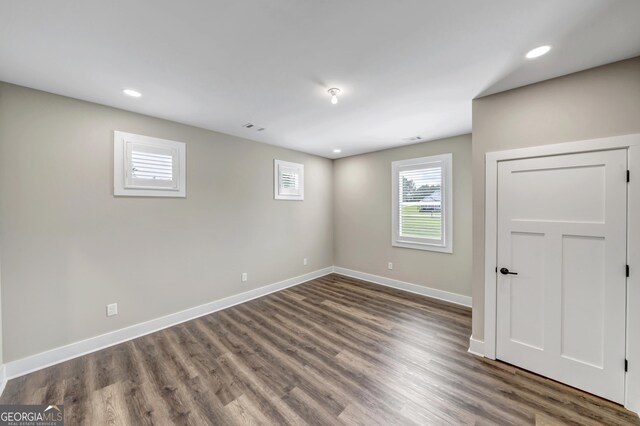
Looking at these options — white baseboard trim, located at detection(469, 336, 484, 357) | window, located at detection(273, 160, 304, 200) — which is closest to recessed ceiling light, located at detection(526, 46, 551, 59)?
white baseboard trim, located at detection(469, 336, 484, 357)

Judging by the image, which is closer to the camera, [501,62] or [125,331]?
[501,62]

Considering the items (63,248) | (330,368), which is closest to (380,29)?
(330,368)

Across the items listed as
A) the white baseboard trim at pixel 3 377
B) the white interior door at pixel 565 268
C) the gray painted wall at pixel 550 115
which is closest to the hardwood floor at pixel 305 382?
the white baseboard trim at pixel 3 377

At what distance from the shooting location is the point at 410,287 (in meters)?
4.30

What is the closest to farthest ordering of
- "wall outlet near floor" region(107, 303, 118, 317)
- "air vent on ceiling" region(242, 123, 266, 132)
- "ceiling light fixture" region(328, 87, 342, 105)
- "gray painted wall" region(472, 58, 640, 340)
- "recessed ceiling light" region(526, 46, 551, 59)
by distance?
"recessed ceiling light" region(526, 46, 551, 59) → "gray painted wall" region(472, 58, 640, 340) → "ceiling light fixture" region(328, 87, 342, 105) → "wall outlet near floor" region(107, 303, 118, 317) → "air vent on ceiling" region(242, 123, 266, 132)

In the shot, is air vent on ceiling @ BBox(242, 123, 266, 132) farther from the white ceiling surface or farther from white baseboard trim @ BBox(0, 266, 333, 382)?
white baseboard trim @ BBox(0, 266, 333, 382)

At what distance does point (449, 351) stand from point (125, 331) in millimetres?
3652

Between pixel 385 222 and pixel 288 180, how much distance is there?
2095 mm

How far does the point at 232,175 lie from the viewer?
3.76 metres

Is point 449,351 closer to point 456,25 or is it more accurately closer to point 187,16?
point 456,25

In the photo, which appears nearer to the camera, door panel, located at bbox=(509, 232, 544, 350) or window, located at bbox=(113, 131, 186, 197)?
door panel, located at bbox=(509, 232, 544, 350)

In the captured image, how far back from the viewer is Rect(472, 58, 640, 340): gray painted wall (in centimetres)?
181

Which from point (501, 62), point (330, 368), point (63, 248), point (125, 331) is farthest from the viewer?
point (125, 331)

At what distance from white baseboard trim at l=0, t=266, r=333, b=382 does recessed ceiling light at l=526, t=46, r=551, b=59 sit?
4.34m
